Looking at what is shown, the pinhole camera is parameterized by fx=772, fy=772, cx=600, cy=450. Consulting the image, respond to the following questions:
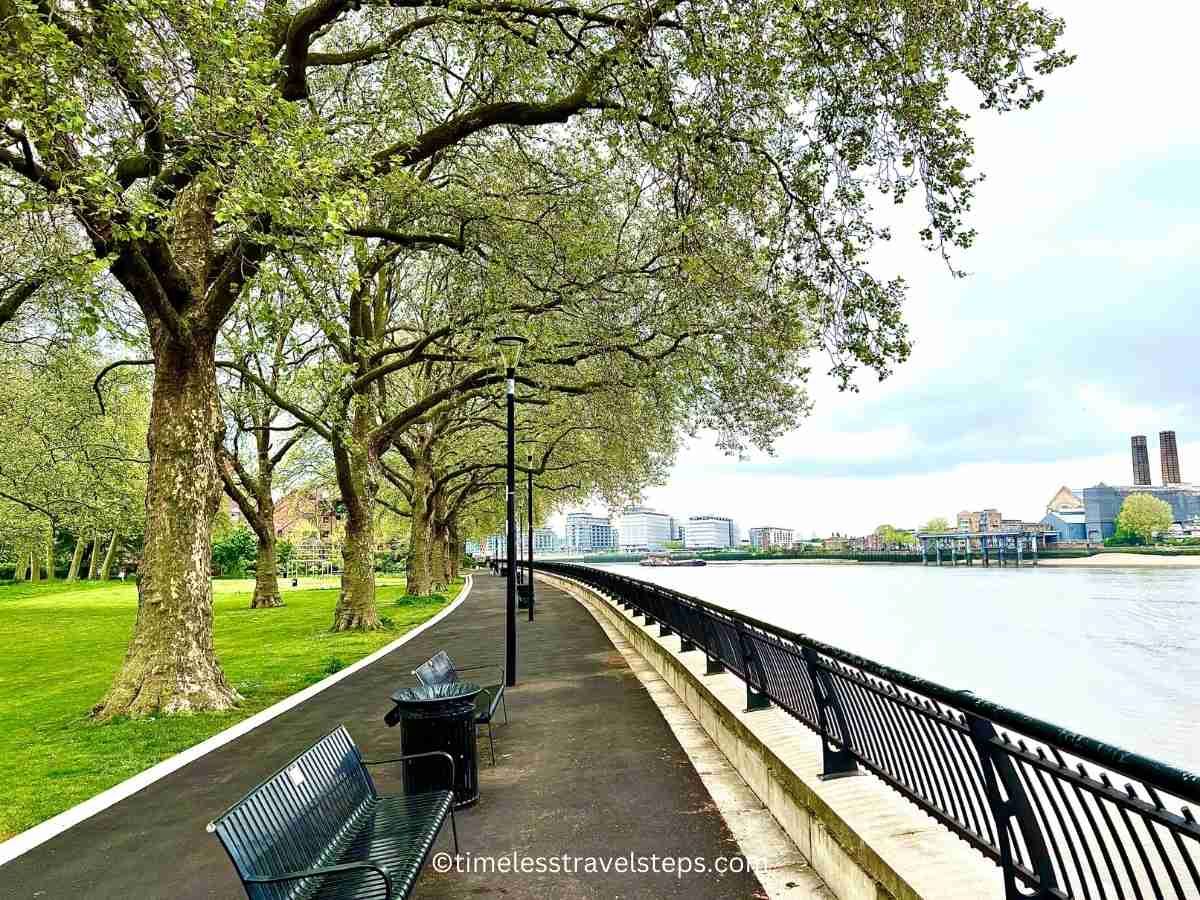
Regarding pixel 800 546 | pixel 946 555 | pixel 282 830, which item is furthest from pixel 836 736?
pixel 800 546

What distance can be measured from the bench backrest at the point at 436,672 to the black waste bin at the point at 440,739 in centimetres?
87

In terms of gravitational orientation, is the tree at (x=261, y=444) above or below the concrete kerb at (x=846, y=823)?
above

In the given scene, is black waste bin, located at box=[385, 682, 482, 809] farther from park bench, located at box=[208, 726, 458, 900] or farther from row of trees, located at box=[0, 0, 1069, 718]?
row of trees, located at box=[0, 0, 1069, 718]

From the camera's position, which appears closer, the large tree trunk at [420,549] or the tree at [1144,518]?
the large tree trunk at [420,549]

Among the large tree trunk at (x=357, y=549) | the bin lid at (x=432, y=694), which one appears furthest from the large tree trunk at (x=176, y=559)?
the large tree trunk at (x=357, y=549)

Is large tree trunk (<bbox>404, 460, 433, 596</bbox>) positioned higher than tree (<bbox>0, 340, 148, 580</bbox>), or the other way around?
tree (<bbox>0, 340, 148, 580</bbox>)

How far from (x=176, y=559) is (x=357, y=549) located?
10.5 meters

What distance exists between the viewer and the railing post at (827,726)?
17.0ft

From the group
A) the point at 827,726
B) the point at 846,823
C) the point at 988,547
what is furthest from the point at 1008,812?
the point at 988,547

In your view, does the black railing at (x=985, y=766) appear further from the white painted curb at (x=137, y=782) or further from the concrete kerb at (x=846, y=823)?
the white painted curb at (x=137, y=782)

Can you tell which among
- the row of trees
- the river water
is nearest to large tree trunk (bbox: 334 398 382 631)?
the row of trees

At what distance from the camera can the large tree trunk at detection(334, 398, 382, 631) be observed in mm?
20922

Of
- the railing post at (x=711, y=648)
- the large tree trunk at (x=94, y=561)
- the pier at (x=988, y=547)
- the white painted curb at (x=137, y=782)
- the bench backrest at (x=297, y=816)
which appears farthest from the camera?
the pier at (x=988, y=547)

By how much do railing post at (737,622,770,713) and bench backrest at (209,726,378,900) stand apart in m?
3.71
